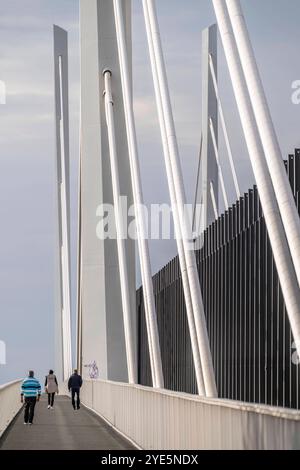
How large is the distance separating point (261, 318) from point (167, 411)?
10.5 m

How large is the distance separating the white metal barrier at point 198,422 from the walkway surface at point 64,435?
1.63 feet

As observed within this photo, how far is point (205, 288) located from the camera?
42.8 metres

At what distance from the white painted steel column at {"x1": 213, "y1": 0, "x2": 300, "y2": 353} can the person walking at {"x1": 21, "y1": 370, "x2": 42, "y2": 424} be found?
66.9 ft

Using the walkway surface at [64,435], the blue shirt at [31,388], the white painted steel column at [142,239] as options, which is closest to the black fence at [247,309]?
the white painted steel column at [142,239]

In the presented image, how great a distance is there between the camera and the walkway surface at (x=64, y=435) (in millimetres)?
26969

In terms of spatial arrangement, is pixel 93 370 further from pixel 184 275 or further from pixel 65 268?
pixel 65 268

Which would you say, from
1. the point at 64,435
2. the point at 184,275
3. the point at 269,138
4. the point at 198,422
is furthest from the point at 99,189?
the point at 269,138

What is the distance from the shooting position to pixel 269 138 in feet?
52.3

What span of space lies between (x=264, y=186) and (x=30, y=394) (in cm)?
2248

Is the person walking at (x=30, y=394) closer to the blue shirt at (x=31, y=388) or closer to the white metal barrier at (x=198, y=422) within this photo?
the blue shirt at (x=31, y=388)

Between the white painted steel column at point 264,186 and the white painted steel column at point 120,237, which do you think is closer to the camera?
the white painted steel column at point 264,186

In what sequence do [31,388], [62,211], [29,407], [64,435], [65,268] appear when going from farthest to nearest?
[65,268] → [62,211] → [31,388] → [29,407] → [64,435]

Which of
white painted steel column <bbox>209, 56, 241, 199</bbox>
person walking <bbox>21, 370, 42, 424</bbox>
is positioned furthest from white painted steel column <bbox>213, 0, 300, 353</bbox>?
white painted steel column <bbox>209, 56, 241, 199</bbox>

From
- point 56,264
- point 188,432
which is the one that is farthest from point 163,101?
point 56,264
